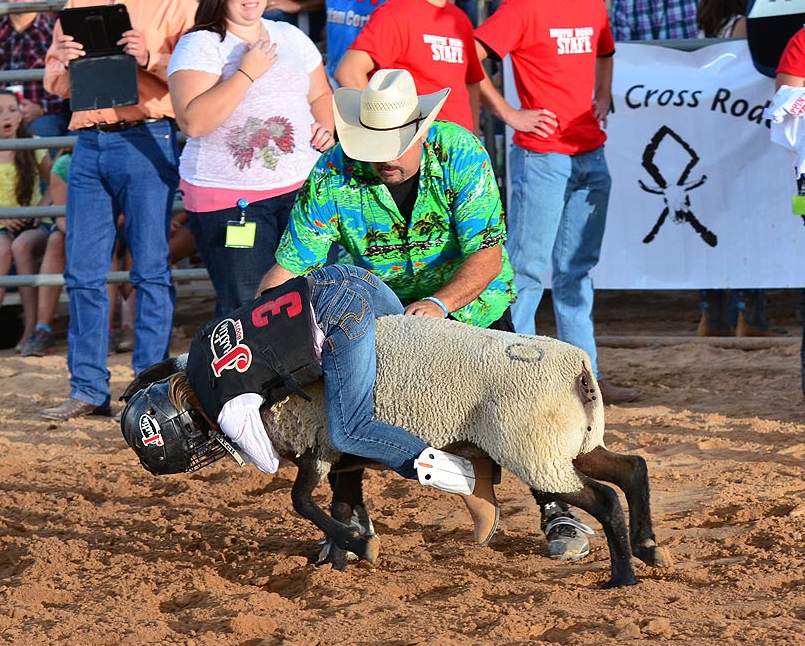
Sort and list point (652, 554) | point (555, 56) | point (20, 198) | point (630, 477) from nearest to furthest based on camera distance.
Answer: point (630, 477), point (652, 554), point (555, 56), point (20, 198)

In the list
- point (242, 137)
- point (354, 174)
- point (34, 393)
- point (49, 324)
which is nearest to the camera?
point (354, 174)

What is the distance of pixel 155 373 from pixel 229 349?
463mm

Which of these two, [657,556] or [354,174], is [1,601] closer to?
[354,174]

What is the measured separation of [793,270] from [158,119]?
3986mm

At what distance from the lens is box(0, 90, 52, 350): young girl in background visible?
8055 millimetres

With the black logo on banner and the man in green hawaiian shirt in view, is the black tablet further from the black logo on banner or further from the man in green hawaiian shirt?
the black logo on banner

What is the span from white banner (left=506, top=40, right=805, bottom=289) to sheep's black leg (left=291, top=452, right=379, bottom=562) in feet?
13.3

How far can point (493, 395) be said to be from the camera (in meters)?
3.53

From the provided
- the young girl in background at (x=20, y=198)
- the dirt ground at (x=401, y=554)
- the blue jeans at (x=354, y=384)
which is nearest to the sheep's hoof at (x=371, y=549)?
the dirt ground at (x=401, y=554)

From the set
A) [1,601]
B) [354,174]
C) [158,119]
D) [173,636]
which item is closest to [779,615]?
[173,636]

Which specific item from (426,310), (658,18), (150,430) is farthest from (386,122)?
(658,18)

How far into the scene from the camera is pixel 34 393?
7086 millimetres

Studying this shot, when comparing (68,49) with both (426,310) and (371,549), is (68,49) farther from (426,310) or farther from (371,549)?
(371,549)

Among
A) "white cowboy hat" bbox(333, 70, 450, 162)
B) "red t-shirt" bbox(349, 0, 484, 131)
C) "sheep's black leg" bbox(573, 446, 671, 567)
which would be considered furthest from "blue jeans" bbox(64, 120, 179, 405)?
"sheep's black leg" bbox(573, 446, 671, 567)
